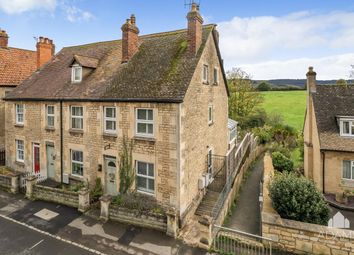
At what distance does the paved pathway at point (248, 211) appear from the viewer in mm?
15117

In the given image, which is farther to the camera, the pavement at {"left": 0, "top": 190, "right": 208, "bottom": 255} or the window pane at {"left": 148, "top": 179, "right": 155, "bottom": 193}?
the window pane at {"left": 148, "top": 179, "right": 155, "bottom": 193}

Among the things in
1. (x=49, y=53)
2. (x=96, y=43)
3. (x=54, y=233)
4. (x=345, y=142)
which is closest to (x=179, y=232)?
(x=54, y=233)

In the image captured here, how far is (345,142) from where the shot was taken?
1891cm

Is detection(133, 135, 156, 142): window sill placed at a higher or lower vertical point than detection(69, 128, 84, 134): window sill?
lower

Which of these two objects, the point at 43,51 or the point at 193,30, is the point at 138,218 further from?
the point at 43,51

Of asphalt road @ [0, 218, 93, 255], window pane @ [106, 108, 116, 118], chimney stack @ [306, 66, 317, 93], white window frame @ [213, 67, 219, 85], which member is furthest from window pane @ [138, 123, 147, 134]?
chimney stack @ [306, 66, 317, 93]

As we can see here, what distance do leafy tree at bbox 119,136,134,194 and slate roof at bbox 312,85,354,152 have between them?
14.2m

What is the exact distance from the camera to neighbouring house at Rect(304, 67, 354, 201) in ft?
62.0

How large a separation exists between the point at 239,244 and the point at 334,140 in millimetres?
12575

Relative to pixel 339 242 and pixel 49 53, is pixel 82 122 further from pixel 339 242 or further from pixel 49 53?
pixel 339 242

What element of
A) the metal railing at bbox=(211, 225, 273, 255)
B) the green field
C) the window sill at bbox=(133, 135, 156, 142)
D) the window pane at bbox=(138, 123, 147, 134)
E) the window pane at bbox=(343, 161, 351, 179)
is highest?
the green field

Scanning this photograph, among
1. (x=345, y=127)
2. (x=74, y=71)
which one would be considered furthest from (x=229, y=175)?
(x=74, y=71)

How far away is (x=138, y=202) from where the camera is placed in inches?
565

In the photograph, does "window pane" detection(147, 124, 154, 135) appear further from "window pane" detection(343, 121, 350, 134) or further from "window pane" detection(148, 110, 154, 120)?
"window pane" detection(343, 121, 350, 134)
